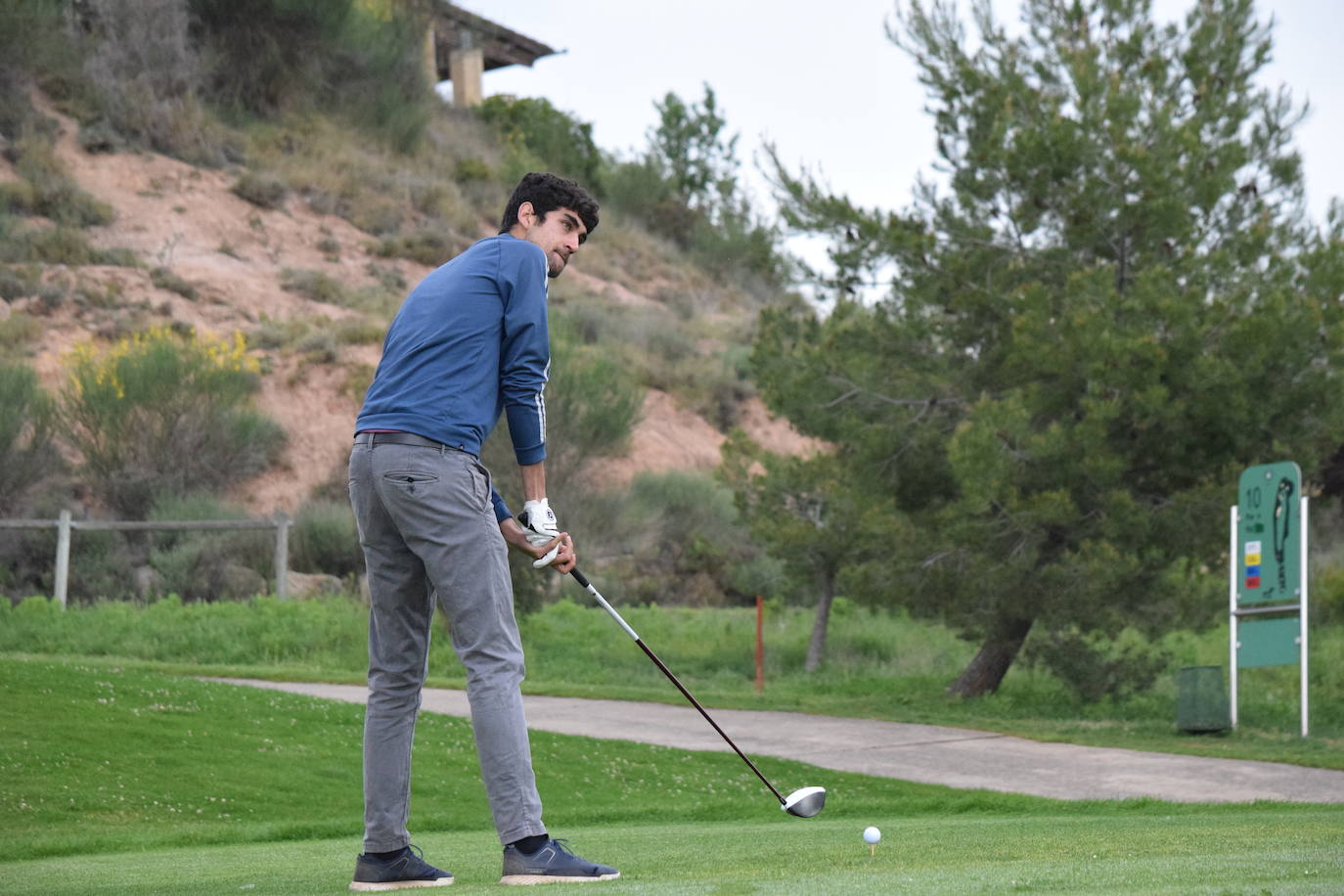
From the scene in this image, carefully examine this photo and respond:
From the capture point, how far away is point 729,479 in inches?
778

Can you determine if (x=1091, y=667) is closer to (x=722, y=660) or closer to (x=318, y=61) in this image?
(x=722, y=660)

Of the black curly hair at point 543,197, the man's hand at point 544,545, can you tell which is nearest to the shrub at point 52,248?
the black curly hair at point 543,197

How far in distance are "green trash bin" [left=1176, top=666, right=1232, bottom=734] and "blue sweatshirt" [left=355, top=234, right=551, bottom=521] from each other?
940cm

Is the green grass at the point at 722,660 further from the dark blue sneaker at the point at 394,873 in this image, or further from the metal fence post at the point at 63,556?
the dark blue sneaker at the point at 394,873

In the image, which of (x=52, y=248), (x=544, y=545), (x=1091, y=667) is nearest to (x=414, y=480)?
(x=544, y=545)

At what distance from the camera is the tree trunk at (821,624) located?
1884cm

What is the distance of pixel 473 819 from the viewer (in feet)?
28.4

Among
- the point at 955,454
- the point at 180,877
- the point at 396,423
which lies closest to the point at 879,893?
the point at 396,423

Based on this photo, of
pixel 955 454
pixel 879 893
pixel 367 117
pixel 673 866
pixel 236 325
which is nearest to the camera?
pixel 879 893

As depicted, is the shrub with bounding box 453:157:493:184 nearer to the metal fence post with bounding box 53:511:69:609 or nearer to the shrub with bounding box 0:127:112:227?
the shrub with bounding box 0:127:112:227

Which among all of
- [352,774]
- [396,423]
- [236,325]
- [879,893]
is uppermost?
[236,325]

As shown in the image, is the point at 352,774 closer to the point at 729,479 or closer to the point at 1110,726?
the point at 1110,726

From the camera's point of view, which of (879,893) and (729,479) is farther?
(729,479)

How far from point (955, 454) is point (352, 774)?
19.7 ft
